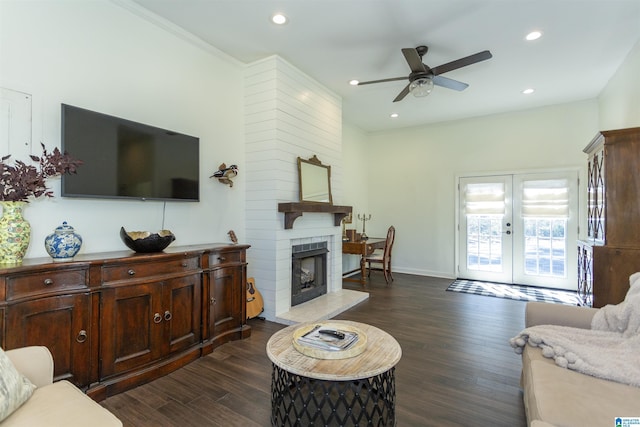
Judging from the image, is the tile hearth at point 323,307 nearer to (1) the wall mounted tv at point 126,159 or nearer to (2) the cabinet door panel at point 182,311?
(2) the cabinet door panel at point 182,311

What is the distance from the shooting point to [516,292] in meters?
4.89

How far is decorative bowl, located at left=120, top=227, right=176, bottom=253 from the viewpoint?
236cm

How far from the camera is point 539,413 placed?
1.26 metres

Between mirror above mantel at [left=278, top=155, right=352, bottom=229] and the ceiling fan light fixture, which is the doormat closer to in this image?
mirror above mantel at [left=278, top=155, right=352, bottom=229]

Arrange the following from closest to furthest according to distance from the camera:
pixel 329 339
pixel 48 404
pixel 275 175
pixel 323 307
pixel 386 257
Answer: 1. pixel 48 404
2. pixel 329 339
3. pixel 275 175
4. pixel 323 307
5. pixel 386 257

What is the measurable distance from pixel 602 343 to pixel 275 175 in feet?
10.0

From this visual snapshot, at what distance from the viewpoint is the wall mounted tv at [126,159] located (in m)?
2.23

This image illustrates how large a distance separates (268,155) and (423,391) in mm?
2784

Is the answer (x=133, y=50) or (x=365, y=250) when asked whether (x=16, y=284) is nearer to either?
(x=133, y=50)

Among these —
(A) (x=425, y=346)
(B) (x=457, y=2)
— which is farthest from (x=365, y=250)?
(B) (x=457, y=2)

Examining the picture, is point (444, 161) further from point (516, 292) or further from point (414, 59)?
point (414, 59)

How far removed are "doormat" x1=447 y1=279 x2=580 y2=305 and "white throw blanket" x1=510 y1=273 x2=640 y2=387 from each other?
9.60ft

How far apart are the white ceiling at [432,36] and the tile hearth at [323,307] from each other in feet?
9.90

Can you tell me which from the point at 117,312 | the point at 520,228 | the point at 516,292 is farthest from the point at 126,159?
the point at 520,228
